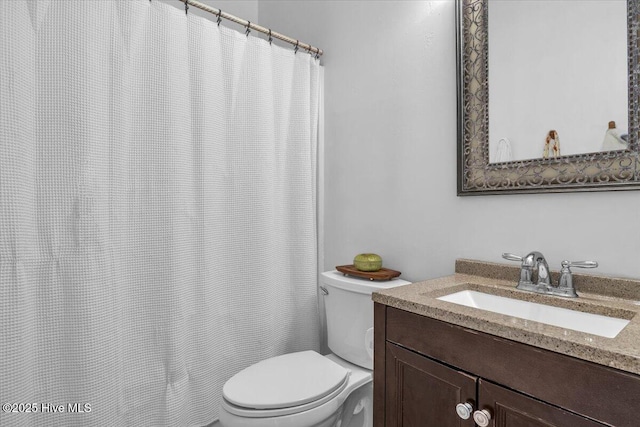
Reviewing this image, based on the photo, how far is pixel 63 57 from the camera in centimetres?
115

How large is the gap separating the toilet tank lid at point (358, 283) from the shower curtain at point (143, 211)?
31cm

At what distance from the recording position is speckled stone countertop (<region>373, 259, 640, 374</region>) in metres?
0.60

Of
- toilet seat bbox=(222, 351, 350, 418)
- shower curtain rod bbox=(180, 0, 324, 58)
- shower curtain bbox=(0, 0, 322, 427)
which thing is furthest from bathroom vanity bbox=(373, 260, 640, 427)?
shower curtain rod bbox=(180, 0, 324, 58)

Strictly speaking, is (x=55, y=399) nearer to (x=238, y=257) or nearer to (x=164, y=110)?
(x=238, y=257)

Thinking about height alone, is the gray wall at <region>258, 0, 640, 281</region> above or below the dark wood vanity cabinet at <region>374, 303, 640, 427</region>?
above

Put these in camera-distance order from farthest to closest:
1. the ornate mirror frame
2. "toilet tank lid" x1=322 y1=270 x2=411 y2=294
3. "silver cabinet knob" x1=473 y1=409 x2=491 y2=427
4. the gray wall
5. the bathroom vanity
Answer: "toilet tank lid" x1=322 y1=270 x2=411 y2=294, the gray wall, the ornate mirror frame, "silver cabinet knob" x1=473 y1=409 x2=491 y2=427, the bathroom vanity

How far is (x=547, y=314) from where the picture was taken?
0.95 metres

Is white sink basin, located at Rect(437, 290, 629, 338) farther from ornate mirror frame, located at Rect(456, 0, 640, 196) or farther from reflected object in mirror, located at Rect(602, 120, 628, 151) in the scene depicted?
reflected object in mirror, located at Rect(602, 120, 628, 151)

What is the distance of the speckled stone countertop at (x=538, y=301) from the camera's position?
0.60m

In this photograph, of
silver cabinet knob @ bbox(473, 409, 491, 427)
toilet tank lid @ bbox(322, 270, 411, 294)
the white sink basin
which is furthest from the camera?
toilet tank lid @ bbox(322, 270, 411, 294)

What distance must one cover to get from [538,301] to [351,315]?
2.40 ft

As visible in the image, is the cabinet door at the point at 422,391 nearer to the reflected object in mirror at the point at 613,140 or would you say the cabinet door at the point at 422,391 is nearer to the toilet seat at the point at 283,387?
the toilet seat at the point at 283,387

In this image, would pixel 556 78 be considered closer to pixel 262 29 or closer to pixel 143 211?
pixel 262 29

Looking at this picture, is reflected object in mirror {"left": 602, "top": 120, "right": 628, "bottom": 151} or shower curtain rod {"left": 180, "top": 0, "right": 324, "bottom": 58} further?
shower curtain rod {"left": 180, "top": 0, "right": 324, "bottom": 58}
